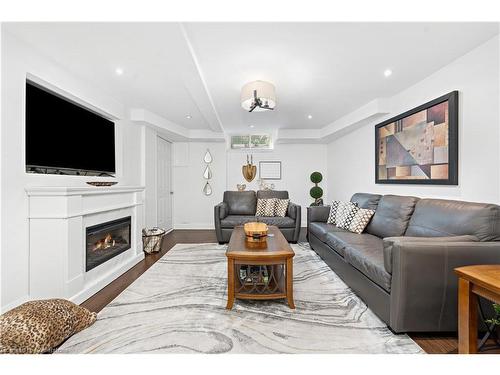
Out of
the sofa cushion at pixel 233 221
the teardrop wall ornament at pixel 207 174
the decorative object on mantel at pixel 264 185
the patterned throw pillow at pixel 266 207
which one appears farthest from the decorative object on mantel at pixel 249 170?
the sofa cushion at pixel 233 221

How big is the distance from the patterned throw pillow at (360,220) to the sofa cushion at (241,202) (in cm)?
219

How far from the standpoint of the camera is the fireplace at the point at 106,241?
2.56 meters

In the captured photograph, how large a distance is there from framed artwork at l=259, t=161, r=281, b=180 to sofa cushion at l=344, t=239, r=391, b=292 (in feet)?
11.9

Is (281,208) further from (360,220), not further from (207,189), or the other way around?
(207,189)

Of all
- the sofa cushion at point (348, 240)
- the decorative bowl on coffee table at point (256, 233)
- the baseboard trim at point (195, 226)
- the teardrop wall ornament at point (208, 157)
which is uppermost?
the teardrop wall ornament at point (208, 157)

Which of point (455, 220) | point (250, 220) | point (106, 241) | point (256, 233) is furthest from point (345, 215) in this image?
point (106, 241)

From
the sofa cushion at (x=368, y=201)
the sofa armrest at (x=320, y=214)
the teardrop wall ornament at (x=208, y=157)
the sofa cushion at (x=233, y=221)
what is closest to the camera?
the sofa cushion at (x=368, y=201)

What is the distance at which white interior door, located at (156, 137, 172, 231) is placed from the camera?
17.1ft

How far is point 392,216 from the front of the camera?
279 cm

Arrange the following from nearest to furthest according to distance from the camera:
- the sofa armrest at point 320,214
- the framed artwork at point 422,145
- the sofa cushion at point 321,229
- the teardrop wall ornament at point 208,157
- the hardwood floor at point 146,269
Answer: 1. the hardwood floor at point 146,269
2. the framed artwork at point 422,145
3. the sofa cushion at point 321,229
4. the sofa armrest at point 320,214
5. the teardrop wall ornament at point 208,157

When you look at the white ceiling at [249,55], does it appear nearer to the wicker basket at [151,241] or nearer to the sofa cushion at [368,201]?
the sofa cushion at [368,201]
